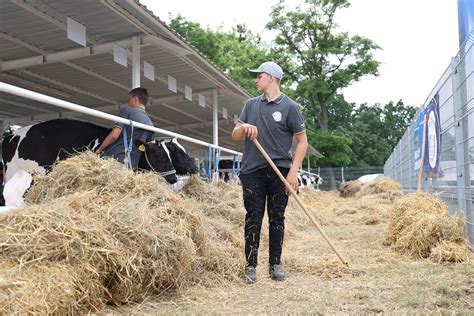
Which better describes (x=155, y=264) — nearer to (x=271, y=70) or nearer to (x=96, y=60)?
(x=271, y=70)

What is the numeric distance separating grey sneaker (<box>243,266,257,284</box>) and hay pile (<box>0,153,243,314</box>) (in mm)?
115

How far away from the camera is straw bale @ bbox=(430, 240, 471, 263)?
14.5 ft

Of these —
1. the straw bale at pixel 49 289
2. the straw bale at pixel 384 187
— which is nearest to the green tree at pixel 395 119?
the straw bale at pixel 384 187

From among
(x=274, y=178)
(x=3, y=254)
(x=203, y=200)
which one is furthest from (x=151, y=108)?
(x=3, y=254)

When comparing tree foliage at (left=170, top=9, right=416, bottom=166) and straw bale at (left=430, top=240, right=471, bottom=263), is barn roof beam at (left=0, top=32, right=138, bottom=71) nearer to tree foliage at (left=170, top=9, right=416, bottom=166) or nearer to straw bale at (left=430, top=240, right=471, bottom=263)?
straw bale at (left=430, top=240, right=471, bottom=263)

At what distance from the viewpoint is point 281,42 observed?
38.9 meters

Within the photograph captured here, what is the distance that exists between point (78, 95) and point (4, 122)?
79.5 inches

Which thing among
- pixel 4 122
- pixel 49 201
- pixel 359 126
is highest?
pixel 359 126

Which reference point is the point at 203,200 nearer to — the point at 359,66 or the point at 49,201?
the point at 49,201

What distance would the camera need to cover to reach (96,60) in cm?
805

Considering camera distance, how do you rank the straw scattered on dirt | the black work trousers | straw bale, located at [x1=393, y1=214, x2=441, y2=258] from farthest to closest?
straw bale, located at [x1=393, y1=214, x2=441, y2=258], the black work trousers, the straw scattered on dirt

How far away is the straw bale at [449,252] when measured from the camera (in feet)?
14.5

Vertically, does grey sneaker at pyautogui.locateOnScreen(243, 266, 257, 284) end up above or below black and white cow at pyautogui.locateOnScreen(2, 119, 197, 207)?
below

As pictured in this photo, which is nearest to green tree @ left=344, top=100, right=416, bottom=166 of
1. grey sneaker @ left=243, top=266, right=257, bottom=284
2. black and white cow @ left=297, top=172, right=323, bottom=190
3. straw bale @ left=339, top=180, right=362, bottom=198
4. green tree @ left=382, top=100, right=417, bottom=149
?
green tree @ left=382, top=100, right=417, bottom=149
